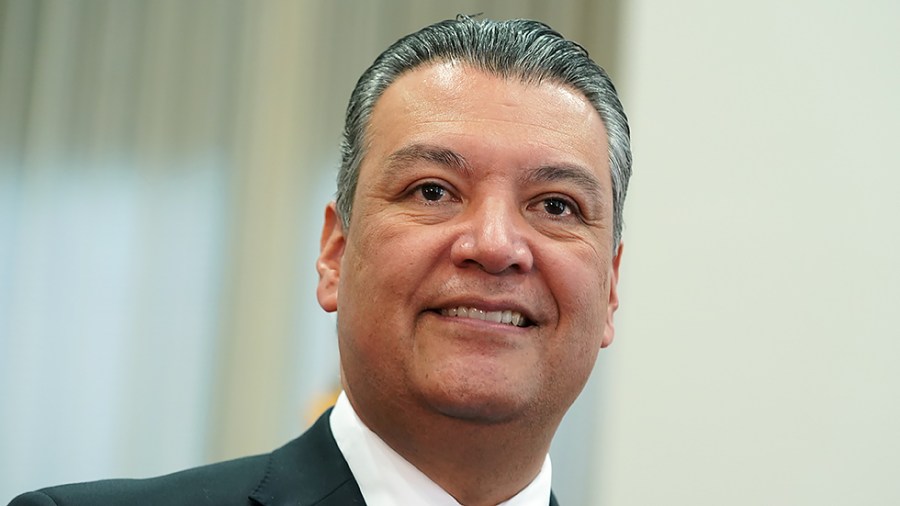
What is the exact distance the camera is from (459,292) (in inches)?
54.2

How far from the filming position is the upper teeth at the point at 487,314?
138 cm

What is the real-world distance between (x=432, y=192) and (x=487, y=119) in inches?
4.6

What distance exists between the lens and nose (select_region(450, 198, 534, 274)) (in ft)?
4.44

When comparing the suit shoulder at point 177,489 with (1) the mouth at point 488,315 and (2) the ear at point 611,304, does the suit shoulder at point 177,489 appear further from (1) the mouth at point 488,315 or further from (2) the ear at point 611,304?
(2) the ear at point 611,304

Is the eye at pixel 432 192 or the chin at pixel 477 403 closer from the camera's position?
the chin at pixel 477 403

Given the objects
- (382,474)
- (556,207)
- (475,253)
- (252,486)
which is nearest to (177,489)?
(252,486)

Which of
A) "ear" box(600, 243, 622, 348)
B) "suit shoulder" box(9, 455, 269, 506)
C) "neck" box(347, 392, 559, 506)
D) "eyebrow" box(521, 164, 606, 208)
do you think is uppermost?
"eyebrow" box(521, 164, 606, 208)

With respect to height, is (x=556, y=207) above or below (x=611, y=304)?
above

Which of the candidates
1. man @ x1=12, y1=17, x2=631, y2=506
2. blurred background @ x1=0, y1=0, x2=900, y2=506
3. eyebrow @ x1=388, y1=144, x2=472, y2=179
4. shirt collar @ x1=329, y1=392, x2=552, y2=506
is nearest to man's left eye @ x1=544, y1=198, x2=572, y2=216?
man @ x1=12, y1=17, x2=631, y2=506

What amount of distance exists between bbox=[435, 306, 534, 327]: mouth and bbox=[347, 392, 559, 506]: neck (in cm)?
12

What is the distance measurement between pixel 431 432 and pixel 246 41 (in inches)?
104

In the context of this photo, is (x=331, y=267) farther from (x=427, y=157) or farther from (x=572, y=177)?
(x=572, y=177)

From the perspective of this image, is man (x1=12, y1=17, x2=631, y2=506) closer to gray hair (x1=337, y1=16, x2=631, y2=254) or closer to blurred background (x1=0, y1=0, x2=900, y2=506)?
gray hair (x1=337, y1=16, x2=631, y2=254)

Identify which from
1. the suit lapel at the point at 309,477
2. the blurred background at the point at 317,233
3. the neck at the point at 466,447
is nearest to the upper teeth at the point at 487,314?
the neck at the point at 466,447
